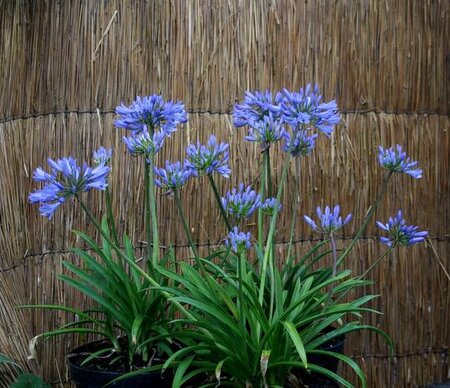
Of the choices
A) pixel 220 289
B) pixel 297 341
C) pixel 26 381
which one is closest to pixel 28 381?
pixel 26 381

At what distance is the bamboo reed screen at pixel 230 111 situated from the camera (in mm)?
2590

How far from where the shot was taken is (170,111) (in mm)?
2080

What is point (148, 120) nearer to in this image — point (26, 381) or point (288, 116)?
point (288, 116)

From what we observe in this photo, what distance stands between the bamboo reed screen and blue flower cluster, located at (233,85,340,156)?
508 millimetres

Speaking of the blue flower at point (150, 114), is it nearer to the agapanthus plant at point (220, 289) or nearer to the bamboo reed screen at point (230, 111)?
the agapanthus plant at point (220, 289)

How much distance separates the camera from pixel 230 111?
2695 mm

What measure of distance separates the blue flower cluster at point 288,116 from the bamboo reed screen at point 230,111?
1.67 ft

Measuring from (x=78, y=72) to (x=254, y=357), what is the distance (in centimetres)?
113

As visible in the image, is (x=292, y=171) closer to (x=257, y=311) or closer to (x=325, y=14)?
(x=325, y=14)

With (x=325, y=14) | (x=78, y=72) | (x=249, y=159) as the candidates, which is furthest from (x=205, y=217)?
(x=325, y=14)

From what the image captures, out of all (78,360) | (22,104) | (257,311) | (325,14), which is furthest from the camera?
(325,14)

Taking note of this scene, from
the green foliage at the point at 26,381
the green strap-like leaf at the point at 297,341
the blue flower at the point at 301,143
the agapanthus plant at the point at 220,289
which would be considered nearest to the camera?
the green strap-like leaf at the point at 297,341

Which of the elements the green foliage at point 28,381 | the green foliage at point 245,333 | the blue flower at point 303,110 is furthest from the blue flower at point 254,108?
the green foliage at point 28,381

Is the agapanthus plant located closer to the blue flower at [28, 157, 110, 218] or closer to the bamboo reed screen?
the blue flower at [28, 157, 110, 218]
